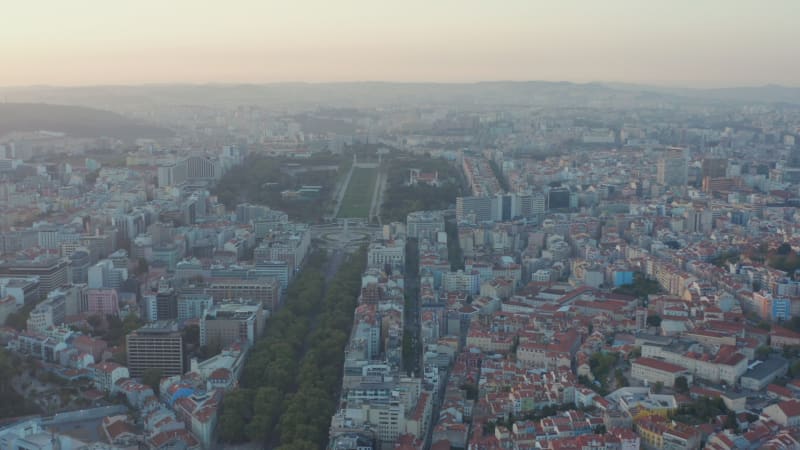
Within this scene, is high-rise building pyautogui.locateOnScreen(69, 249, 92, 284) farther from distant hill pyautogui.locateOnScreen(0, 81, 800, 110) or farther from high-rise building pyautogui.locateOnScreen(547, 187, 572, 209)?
distant hill pyautogui.locateOnScreen(0, 81, 800, 110)

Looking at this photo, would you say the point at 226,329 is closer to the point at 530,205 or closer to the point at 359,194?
the point at 530,205

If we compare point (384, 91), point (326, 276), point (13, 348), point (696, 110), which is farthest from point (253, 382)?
point (384, 91)

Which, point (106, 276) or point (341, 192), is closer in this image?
point (106, 276)

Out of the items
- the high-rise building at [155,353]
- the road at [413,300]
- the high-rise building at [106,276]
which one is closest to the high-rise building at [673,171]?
the road at [413,300]

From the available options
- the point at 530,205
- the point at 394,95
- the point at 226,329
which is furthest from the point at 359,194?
the point at 394,95

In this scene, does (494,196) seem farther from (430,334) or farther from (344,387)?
(344,387)

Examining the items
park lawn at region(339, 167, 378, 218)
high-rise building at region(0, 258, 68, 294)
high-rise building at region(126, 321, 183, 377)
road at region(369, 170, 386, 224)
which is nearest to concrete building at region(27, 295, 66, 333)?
high-rise building at region(0, 258, 68, 294)
